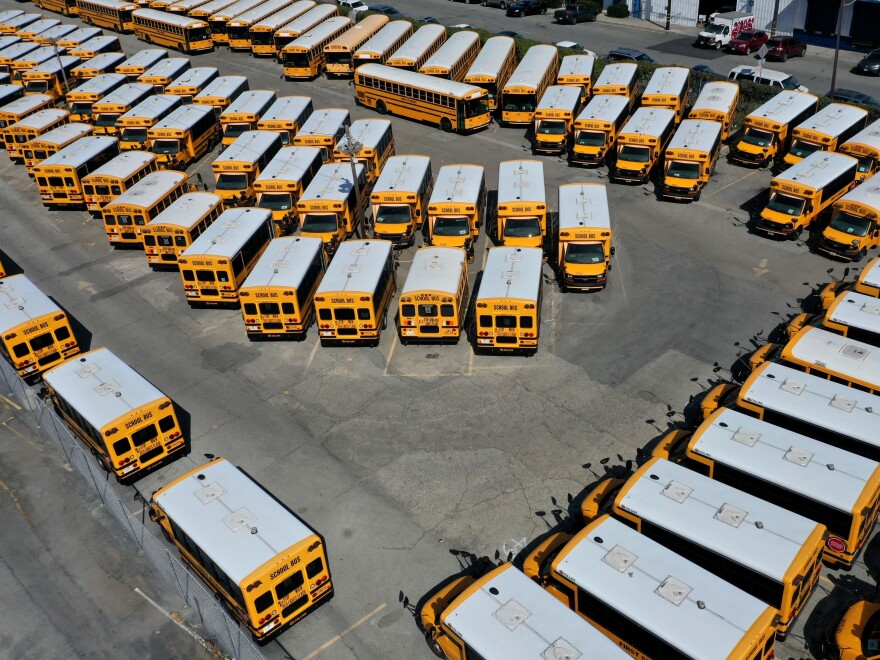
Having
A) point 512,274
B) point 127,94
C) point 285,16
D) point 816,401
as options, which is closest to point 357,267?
point 512,274

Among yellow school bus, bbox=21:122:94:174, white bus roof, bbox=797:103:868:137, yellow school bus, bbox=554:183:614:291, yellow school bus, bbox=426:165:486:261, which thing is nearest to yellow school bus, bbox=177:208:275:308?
yellow school bus, bbox=426:165:486:261

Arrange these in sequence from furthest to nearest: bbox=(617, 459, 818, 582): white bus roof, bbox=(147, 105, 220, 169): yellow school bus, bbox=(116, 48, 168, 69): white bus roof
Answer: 1. bbox=(116, 48, 168, 69): white bus roof
2. bbox=(147, 105, 220, 169): yellow school bus
3. bbox=(617, 459, 818, 582): white bus roof

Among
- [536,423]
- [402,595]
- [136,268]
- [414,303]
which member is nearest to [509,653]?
[402,595]

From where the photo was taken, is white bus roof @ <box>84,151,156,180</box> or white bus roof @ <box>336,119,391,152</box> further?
white bus roof @ <box>336,119,391,152</box>

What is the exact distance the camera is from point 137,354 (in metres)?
31.8

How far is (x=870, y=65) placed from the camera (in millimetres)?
55344

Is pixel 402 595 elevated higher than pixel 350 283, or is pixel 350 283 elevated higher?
pixel 350 283

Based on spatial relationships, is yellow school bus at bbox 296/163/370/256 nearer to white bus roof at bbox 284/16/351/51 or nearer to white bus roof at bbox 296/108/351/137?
white bus roof at bbox 296/108/351/137

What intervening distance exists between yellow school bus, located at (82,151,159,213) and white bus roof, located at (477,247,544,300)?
22.1m

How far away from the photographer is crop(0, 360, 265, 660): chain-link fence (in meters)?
18.9

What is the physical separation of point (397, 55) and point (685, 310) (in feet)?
108

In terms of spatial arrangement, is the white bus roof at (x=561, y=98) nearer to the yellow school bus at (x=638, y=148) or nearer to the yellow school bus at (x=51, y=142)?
the yellow school bus at (x=638, y=148)

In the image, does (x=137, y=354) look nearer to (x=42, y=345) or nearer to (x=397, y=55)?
(x=42, y=345)

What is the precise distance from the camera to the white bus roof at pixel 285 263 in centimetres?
3016
